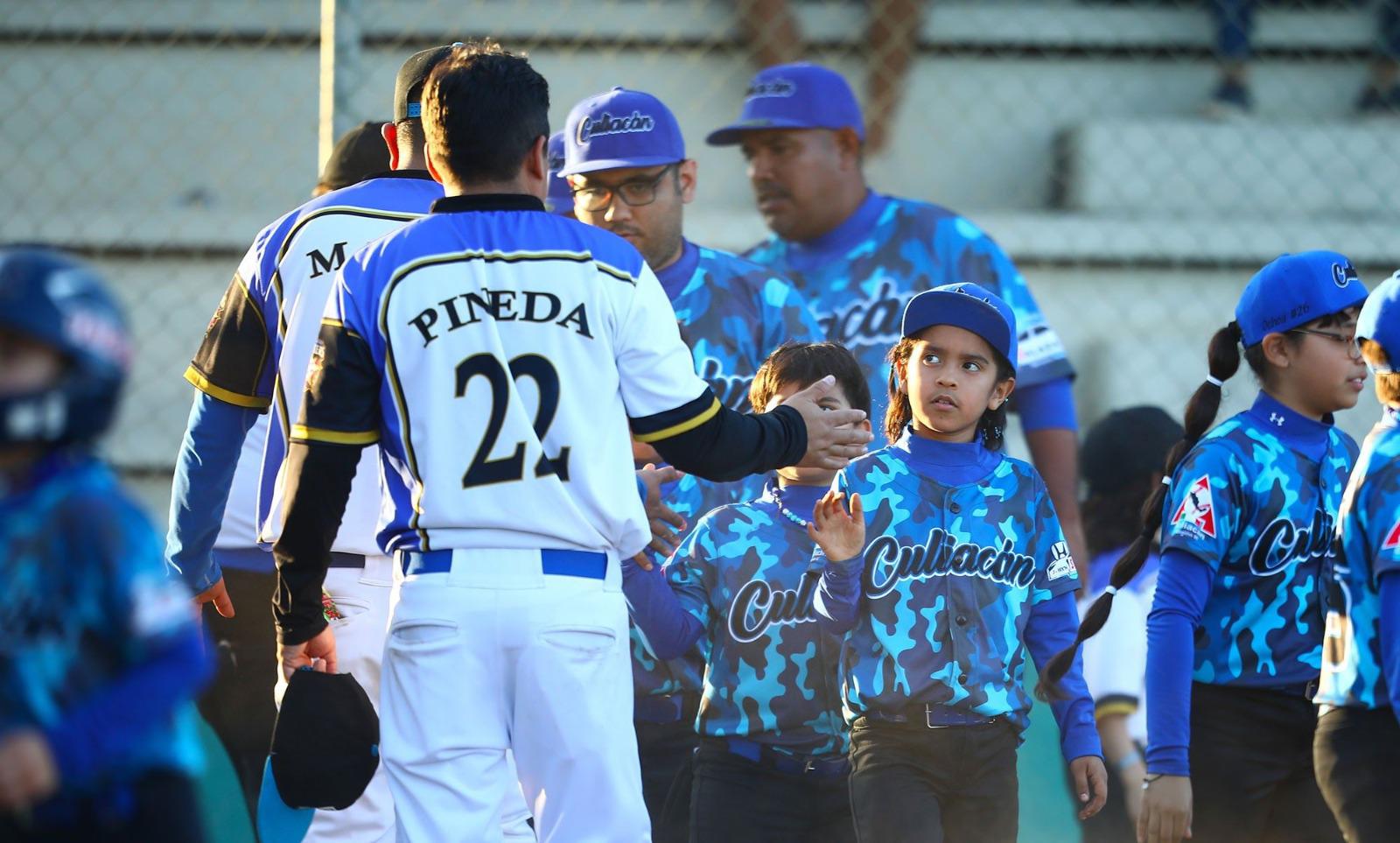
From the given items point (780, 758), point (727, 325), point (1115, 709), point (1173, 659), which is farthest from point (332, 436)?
point (1115, 709)

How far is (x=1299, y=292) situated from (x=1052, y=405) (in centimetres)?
110

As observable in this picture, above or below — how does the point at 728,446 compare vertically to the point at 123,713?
above

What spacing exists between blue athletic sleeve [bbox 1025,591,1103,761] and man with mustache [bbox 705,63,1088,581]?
3.26ft

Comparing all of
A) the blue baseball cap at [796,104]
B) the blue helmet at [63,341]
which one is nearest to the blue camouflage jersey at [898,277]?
the blue baseball cap at [796,104]

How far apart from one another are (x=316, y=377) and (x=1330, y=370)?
1989 mm

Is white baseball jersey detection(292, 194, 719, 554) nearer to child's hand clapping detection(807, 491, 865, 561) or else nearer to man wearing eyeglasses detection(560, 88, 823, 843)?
child's hand clapping detection(807, 491, 865, 561)

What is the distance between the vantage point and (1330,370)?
346cm

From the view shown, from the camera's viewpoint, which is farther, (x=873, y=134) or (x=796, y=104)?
(x=873, y=134)

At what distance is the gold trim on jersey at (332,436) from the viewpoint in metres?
2.66

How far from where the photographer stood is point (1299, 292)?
348cm

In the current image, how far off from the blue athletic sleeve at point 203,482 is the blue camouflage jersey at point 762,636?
89 centimetres

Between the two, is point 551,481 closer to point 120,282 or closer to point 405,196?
point 405,196

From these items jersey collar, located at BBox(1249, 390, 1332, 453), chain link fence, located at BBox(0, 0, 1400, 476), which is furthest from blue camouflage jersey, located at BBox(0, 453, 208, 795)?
chain link fence, located at BBox(0, 0, 1400, 476)

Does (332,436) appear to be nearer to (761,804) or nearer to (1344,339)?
(761,804)
